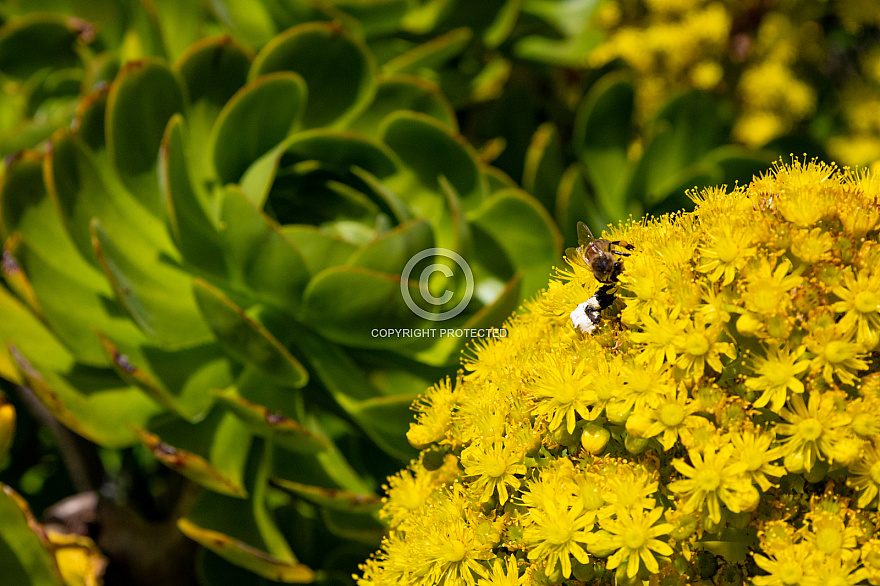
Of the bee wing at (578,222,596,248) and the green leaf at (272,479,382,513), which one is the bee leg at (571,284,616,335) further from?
the green leaf at (272,479,382,513)

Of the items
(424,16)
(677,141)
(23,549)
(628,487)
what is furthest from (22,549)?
(677,141)

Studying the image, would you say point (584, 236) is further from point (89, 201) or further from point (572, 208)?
point (89, 201)

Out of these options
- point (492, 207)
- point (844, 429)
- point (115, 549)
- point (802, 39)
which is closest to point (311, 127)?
point (492, 207)

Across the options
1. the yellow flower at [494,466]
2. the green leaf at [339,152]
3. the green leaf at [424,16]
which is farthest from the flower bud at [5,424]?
the green leaf at [424,16]

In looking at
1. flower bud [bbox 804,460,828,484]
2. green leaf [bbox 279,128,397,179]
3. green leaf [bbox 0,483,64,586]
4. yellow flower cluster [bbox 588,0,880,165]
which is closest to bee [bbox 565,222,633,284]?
flower bud [bbox 804,460,828,484]

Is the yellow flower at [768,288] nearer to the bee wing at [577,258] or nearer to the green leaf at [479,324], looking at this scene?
the bee wing at [577,258]

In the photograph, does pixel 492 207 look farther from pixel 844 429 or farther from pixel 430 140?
pixel 844 429
